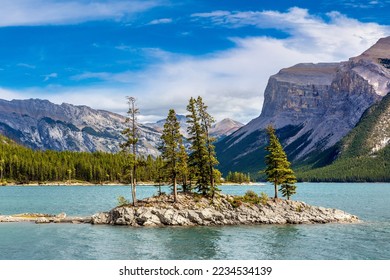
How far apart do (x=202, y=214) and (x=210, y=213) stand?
1732 mm

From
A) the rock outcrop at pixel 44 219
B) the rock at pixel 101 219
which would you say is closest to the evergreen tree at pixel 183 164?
the rock at pixel 101 219

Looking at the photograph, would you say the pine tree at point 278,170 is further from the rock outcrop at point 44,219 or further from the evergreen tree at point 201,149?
the rock outcrop at point 44,219

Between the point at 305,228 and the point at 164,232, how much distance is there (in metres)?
24.4

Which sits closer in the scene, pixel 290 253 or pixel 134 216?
pixel 290 253

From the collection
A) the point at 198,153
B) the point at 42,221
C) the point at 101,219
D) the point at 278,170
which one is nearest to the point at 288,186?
the point at 278,170

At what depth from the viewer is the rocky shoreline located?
81.1 m

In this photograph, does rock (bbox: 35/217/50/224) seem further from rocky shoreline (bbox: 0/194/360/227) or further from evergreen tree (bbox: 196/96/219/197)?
evergreen tree (bbox: 196/96/219/197)

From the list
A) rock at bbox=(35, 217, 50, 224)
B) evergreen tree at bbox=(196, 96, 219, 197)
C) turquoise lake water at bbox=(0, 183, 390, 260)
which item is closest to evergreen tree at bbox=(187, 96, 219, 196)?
evergreen tree at bbox=(196, 96, 219, 197)

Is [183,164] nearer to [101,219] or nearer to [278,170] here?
[101,219]

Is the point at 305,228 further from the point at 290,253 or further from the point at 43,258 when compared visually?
the point at 43,258

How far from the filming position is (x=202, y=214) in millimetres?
82375
